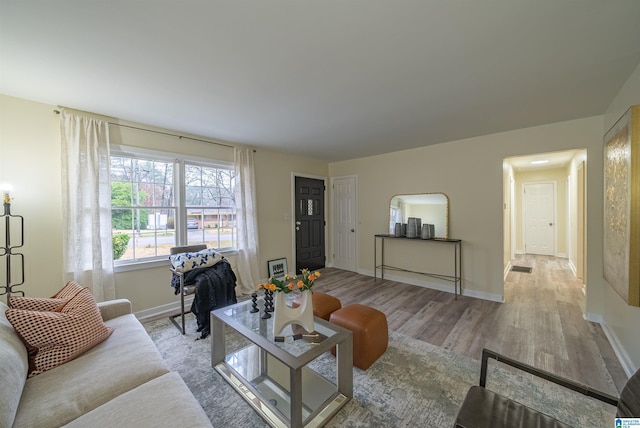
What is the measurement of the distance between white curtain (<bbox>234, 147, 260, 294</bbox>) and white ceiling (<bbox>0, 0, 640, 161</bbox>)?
1.05 metres

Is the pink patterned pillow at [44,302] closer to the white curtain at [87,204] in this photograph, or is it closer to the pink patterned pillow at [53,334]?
the pink patterned pillow at [53,334]

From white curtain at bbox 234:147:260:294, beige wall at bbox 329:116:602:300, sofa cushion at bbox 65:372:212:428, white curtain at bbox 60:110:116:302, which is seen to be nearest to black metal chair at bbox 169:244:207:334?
white curtain at bbox 60:110:116:302

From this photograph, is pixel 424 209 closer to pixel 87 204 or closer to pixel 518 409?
pixel 518 409

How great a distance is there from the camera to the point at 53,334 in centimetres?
138

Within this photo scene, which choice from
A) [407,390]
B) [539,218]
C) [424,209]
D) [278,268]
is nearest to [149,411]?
[407,390]

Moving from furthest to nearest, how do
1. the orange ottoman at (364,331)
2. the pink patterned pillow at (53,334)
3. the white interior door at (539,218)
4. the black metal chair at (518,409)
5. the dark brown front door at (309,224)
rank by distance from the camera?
the white interior door at (539,218) < the dark brown front door at (309,224) < the orange ottoman at (364,331) < the pink patterned pillow at (53,334) < the black metal chair at (518,409)

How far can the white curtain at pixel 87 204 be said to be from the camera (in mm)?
2516

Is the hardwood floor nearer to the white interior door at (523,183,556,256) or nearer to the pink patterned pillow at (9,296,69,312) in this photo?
the white interior door at (523,183,556,256)

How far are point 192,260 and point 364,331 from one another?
201 centimetres

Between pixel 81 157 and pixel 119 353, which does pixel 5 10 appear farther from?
pixel 119 353

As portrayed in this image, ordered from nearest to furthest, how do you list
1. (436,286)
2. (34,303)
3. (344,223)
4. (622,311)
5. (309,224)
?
(34,303), (622,311), (436,286), (309,224), (344,223)

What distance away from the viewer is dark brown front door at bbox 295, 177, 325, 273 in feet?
16.1

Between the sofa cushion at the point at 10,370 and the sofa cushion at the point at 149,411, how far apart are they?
0.23 m

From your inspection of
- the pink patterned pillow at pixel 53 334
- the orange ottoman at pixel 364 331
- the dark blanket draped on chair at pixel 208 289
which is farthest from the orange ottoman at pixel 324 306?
the pink patterned pillow at pixel 53 334
